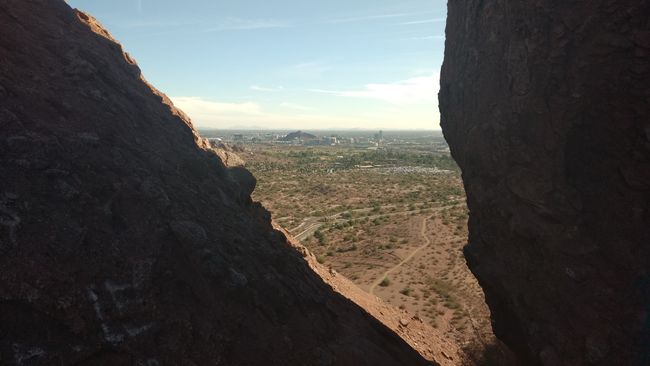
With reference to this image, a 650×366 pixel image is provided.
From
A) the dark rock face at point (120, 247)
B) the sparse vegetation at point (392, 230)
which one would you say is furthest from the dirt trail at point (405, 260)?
the dark rock face at point (120, 247)

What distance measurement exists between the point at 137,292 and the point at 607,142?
11.4 m

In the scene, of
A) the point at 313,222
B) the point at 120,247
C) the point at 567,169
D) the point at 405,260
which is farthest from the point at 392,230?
the point at 120,247

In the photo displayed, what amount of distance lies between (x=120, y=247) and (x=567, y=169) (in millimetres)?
11215

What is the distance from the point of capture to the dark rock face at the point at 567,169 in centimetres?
982

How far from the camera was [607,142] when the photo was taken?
10.5 meters

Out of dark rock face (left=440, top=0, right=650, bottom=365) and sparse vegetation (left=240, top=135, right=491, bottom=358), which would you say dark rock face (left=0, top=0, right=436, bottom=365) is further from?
sparse vegetation (left=240, top=135, right=491, bottom=358)

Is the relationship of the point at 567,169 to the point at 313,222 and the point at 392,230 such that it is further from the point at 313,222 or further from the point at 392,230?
the point at 313,222

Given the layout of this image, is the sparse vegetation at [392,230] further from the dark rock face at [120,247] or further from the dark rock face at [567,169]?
the dark rock face at [120,247]

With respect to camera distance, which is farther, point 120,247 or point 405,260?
point 405,260

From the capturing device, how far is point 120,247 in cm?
953

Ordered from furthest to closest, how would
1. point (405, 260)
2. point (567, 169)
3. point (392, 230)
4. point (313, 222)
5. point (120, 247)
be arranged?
point (313, 222), point (392, 230), point (405, 260), point (567, 169), point (120, 247)

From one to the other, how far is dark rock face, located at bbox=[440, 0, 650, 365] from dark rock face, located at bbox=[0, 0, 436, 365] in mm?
4926

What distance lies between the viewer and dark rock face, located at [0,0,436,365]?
792cm

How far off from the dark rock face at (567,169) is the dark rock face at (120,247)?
4.93 metres
